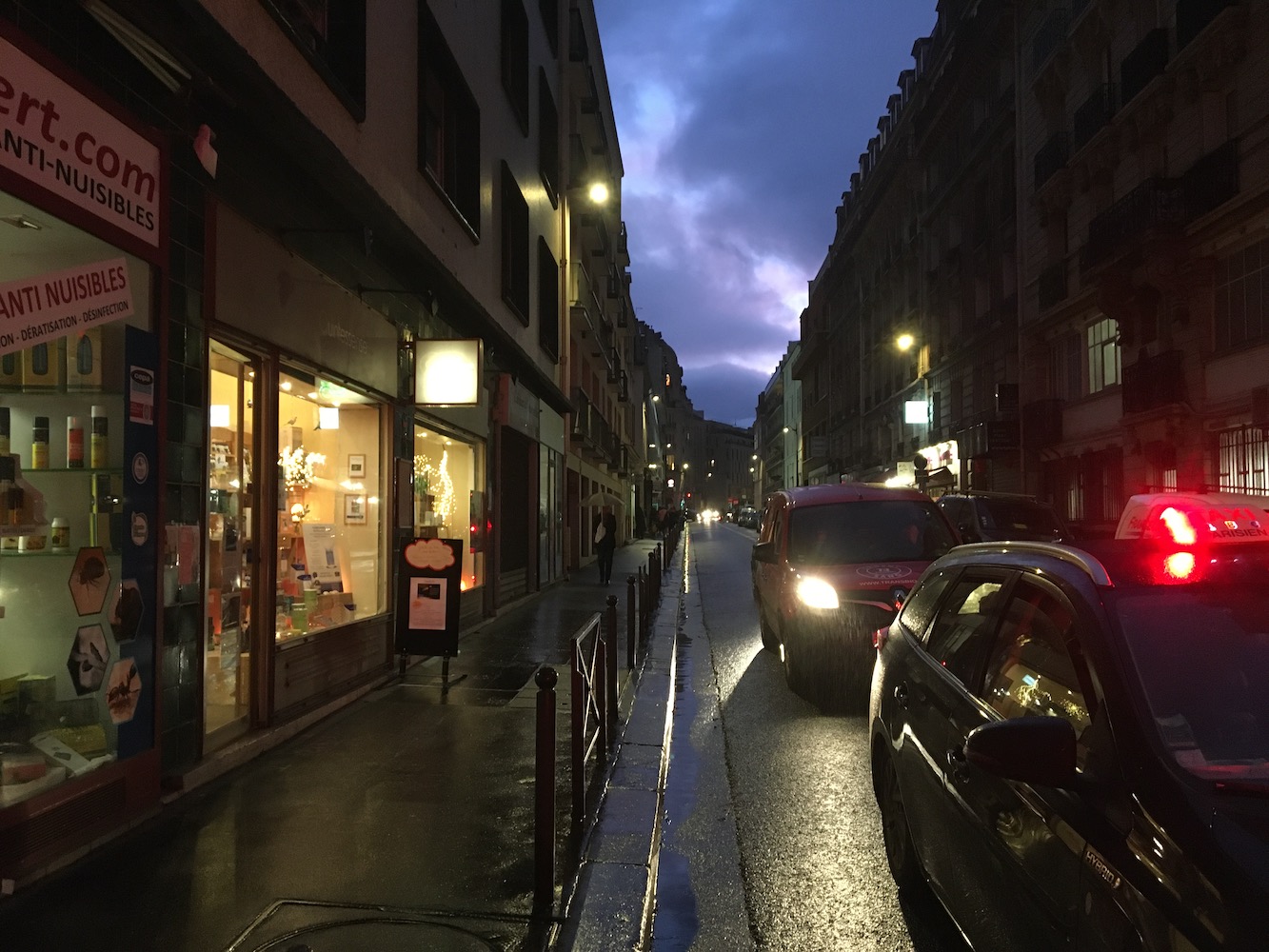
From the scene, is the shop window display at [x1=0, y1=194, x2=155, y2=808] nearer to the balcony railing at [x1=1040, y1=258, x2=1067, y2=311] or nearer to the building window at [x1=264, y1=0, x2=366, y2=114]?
the building window at [x1=264, y1=0, x2=366, y2=114]

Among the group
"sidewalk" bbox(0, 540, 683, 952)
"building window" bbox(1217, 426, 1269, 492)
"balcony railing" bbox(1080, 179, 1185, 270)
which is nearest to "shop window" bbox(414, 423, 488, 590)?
"sidewalk" bbox(0, 540, 683, 952)

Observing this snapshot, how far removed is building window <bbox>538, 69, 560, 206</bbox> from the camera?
64.0ft

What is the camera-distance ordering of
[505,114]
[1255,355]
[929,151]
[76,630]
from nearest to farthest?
[76,630]
[505,114]
[1255,355]
[929,151]

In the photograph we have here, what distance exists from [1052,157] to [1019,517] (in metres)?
17.2

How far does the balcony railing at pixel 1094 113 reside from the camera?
79.9 ft

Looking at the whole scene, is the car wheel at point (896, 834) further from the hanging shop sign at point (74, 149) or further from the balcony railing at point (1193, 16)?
the balcony railing at point (1193, 16)

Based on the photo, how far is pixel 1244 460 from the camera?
1914 cm

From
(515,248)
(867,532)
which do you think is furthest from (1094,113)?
(867,532)

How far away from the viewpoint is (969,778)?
122 inches

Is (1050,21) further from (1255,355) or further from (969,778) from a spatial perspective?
(969,778)

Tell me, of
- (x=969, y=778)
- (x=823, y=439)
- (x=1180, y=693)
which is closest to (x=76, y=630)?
(x=969, y=778)

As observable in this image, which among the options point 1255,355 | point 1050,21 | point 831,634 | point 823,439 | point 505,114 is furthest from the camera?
point 823,439

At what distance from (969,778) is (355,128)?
7806 millimetres

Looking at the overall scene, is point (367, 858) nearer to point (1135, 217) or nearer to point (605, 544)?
point (605, 544)
